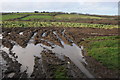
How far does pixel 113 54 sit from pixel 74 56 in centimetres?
628

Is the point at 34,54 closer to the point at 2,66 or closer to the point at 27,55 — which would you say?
the point at 27,55

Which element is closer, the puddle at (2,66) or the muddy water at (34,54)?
the puddle at (2,66)

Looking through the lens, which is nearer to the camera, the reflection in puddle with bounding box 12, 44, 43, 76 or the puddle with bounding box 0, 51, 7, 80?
the puddle with bounding box 0, 51, 7, 80

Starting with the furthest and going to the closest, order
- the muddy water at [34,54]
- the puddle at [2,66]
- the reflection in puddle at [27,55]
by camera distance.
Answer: the reflection in puddle at [27,55] → the muddy water at [34,54] → the puddle at [2,66]

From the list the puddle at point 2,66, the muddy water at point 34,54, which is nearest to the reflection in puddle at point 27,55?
the muddy water at point 34,54

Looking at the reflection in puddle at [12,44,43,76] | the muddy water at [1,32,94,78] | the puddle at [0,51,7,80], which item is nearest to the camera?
the puddle at [0,51,7,80]

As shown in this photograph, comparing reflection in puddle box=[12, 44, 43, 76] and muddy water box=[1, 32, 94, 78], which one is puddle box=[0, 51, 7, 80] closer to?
muddy water box=[1, 32, 94, 78]

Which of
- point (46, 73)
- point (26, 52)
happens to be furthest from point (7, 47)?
point (46, 73)

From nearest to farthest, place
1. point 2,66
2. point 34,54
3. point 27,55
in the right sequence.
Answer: point 2,66 → point 27,55 → point 34,54

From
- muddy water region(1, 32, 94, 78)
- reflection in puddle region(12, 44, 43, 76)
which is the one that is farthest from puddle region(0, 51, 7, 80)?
reflection in puddle region(12, 44, 43, 76)

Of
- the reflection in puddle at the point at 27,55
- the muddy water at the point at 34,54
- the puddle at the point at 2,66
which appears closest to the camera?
the puddle at the point at 2,66

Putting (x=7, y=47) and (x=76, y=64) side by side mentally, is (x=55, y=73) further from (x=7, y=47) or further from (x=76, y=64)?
(x=7, y=47)

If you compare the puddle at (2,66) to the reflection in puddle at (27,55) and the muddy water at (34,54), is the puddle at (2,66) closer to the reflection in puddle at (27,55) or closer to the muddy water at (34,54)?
the muddy water at (34,54)

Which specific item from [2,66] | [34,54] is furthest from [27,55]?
[2,66]
